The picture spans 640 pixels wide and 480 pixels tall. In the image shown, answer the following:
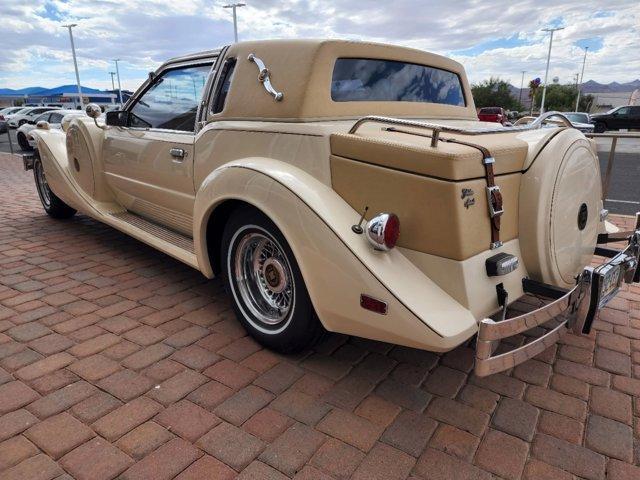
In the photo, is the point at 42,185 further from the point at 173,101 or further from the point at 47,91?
the point at 47,91

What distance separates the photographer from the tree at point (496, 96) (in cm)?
5681

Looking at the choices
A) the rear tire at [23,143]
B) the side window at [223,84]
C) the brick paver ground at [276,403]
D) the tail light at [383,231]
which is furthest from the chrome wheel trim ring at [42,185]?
the rear tire at [23,143]

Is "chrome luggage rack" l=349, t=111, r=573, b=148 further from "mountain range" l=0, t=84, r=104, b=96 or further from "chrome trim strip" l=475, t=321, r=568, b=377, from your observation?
"mountain range" l=0, t=84, r=104, b=96

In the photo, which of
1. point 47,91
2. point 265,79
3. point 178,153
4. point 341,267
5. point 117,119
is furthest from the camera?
point 47,91

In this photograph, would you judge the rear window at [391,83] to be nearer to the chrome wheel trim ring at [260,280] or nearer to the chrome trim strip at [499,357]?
the chrome wheel trim ring at [260,280]

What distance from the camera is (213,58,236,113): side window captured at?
2.97 metres

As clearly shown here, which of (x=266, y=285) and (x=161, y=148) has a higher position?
(x=161, y=148)

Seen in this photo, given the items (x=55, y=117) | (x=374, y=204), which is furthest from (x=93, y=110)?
(x=55, y=117)

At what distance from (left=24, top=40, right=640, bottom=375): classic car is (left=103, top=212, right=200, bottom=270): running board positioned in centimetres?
2

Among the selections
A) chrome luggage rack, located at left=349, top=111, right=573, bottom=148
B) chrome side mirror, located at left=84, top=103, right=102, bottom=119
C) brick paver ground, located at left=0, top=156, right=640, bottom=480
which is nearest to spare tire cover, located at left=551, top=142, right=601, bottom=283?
chrome luggage rack, located at left=349, top=111, right=573, bottom=148

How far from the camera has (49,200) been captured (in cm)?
549

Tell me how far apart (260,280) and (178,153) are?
117cm

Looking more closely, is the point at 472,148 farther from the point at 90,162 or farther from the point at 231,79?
the point at 90,162

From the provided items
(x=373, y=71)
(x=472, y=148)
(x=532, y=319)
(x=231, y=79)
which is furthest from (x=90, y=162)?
(x=532, y=319)
